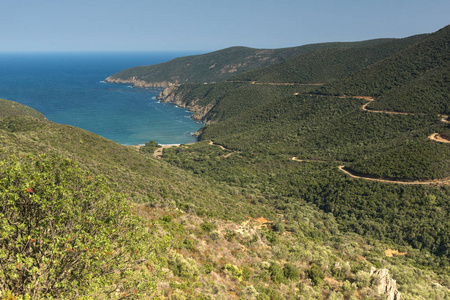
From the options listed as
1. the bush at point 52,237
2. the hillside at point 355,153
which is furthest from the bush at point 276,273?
the hillside at point 355,153

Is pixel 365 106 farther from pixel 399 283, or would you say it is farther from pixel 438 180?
pixel 399 283

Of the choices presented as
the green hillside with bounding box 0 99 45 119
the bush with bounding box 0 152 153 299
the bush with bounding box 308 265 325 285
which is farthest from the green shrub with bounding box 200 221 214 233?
the green hillside with bounding box 0 99 45 119

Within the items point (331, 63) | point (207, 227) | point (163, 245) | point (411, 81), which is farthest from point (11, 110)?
point (331, 63)

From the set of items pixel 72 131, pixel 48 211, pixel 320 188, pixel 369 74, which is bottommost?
pixel 320 188

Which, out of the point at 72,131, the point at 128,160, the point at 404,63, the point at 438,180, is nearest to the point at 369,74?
the point at 404,63

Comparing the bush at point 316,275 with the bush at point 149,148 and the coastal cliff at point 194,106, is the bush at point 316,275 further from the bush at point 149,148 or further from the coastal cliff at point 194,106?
the coastal cliff at point 194,106

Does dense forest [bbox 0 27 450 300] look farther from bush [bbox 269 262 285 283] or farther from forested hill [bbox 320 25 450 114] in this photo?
forested hill [bbox 320 25 450 114]
